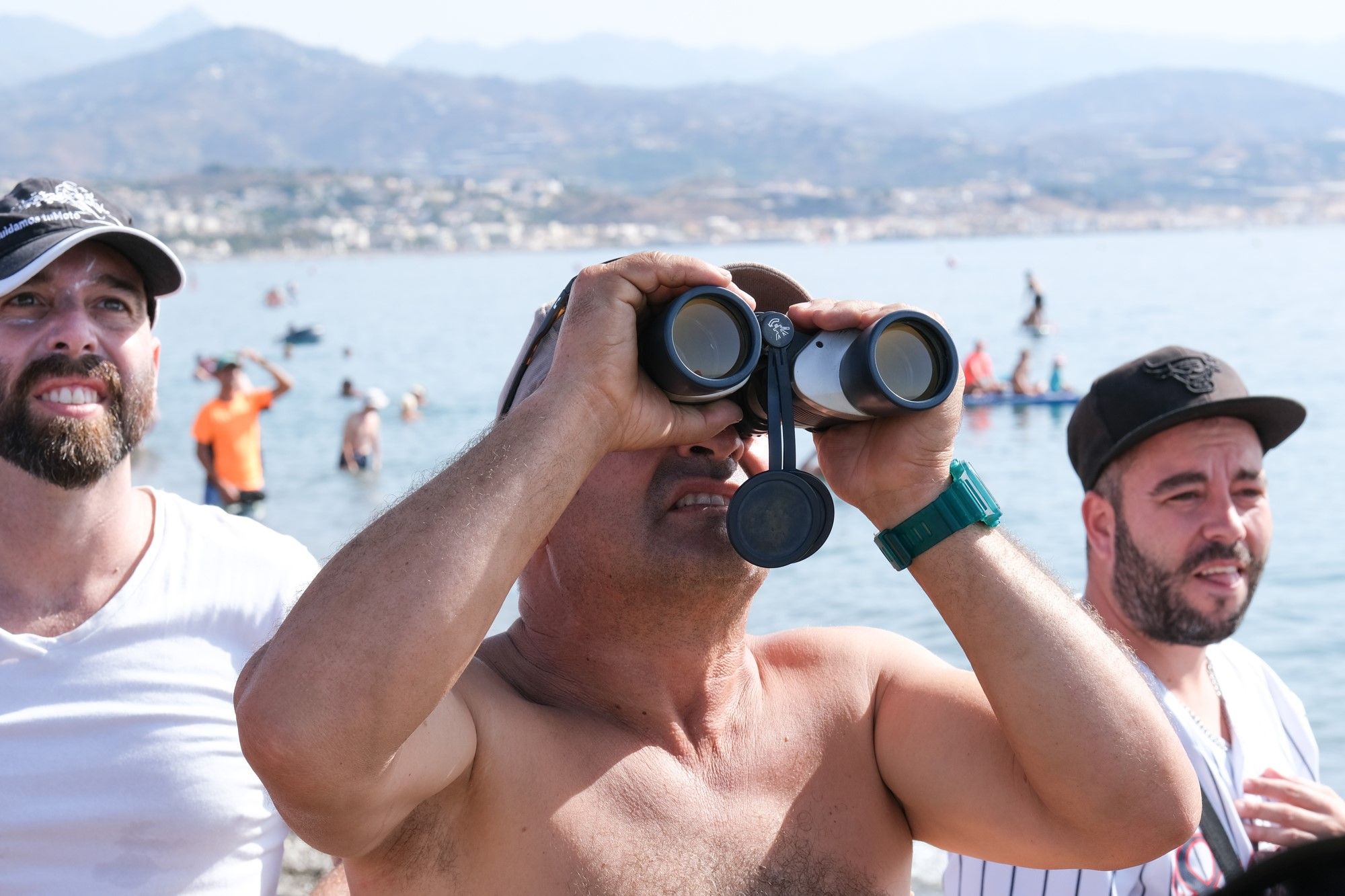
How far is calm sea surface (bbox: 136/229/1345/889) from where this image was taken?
50.1 feet

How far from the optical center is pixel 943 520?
7.24 feet

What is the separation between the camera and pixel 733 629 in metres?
2.33

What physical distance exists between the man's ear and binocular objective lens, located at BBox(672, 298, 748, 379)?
1530mm

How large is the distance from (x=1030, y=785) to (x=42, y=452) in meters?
2.16

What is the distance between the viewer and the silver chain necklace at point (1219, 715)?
2.97 meters

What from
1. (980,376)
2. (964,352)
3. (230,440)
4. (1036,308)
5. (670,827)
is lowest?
(964,352)

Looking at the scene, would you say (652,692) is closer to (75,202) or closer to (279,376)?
(75,202)

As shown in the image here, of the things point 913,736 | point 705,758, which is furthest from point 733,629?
point 913,736

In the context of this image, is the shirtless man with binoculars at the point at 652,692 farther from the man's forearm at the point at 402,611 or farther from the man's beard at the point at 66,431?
the man's beard at the point at 66,431

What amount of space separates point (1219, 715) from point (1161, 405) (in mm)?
751

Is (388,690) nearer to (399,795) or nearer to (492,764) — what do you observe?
(399,795)


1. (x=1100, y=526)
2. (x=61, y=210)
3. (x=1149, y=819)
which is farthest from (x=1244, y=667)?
(x=61, y=210)

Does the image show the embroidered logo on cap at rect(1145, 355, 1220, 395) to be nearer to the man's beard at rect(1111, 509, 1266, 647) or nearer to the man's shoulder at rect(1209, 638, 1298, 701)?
the man's beard at rect(1111, 509, 1266, 647)

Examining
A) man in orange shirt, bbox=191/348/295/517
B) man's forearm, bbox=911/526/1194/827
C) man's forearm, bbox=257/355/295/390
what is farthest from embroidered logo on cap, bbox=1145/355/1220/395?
man's forearm, bbox=257/355/295/390
